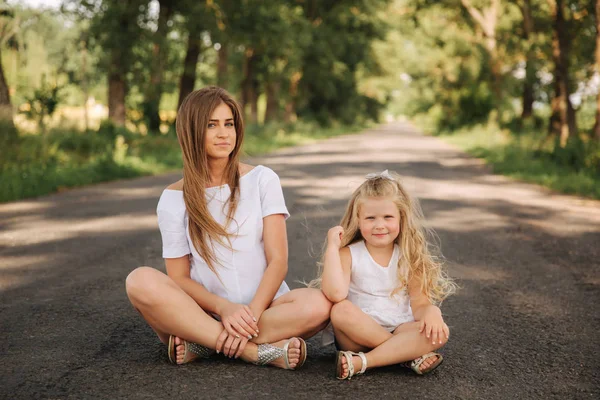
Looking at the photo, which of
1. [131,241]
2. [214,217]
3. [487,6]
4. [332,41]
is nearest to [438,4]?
[487,6]

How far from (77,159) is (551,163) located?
425 inches

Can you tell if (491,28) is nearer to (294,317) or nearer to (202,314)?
(294,317)

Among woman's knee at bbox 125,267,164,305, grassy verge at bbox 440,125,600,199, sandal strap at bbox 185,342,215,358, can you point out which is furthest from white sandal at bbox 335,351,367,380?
grassy verge at bbox 440,125,600,199

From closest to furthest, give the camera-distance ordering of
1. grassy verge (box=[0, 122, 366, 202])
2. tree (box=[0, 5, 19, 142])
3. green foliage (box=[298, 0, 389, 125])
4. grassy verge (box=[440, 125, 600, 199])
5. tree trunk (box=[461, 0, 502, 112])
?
grassy verge (box=[0, 122, 366, 202]) → grassy verge (box=[440, 125, 600, 199]) → tree (box=[0, 5, 19, 142]) → tree trunk (box=[461, 0, 502, 112]) → green foliage (box=[298, 0, 389, 125])

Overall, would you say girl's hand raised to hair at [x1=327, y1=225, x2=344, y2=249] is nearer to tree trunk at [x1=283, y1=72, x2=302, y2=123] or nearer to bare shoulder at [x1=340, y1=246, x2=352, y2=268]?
bare shoulder at [x1=340, y1=246, x2=352, y2=268]

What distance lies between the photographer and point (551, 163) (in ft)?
51.6

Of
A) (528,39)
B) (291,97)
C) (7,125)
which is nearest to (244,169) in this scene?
(7,125)

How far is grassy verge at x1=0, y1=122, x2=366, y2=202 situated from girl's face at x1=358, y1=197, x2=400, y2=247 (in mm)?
6862

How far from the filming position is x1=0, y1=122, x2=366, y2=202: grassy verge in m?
11.4

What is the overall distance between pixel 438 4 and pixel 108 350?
25.8 m

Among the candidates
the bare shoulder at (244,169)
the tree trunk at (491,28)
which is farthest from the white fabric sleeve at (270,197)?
the tree trunk at (491,28)

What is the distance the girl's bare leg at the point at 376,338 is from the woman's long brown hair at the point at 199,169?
2.27 ft

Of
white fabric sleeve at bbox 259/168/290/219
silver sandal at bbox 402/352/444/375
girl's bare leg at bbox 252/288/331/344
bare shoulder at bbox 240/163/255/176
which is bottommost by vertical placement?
silver sandal at bbox 402/352/444/375

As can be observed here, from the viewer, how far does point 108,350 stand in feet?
11.7
